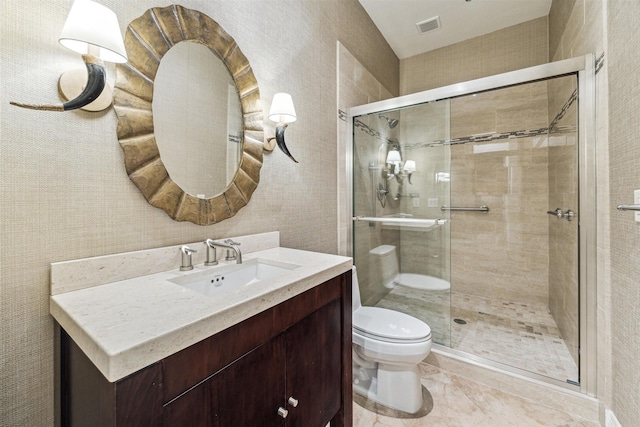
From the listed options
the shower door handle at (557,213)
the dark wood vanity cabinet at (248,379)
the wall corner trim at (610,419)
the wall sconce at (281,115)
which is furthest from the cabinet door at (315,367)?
the shower door handle at (557,213)

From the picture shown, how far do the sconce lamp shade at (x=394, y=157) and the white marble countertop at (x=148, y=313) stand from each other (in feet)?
5.22

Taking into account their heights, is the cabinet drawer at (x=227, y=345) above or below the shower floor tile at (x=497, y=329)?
above

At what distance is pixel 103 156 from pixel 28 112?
0.64 ft

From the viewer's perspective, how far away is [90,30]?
2.45 ft

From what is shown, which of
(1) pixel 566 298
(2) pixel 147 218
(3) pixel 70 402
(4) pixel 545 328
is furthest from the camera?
(4) pixel 545 328

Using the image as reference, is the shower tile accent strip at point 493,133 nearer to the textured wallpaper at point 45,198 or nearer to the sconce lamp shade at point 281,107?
the sconce lamp shade at point 281,107

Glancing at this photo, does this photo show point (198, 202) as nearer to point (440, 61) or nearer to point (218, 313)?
point (218, 313)

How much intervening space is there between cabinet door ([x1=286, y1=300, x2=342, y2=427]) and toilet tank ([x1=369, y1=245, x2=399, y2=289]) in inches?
52.4

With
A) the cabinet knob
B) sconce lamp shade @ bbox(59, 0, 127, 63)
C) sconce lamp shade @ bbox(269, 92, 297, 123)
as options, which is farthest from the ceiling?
the cabinet knob

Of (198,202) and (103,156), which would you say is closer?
(103,156)

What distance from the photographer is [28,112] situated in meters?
0.76

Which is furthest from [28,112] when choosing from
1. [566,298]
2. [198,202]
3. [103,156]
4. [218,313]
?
[566,298]

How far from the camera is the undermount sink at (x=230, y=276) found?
3.37 ft

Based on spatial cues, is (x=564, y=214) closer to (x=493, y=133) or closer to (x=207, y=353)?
(x=493, y=133)
